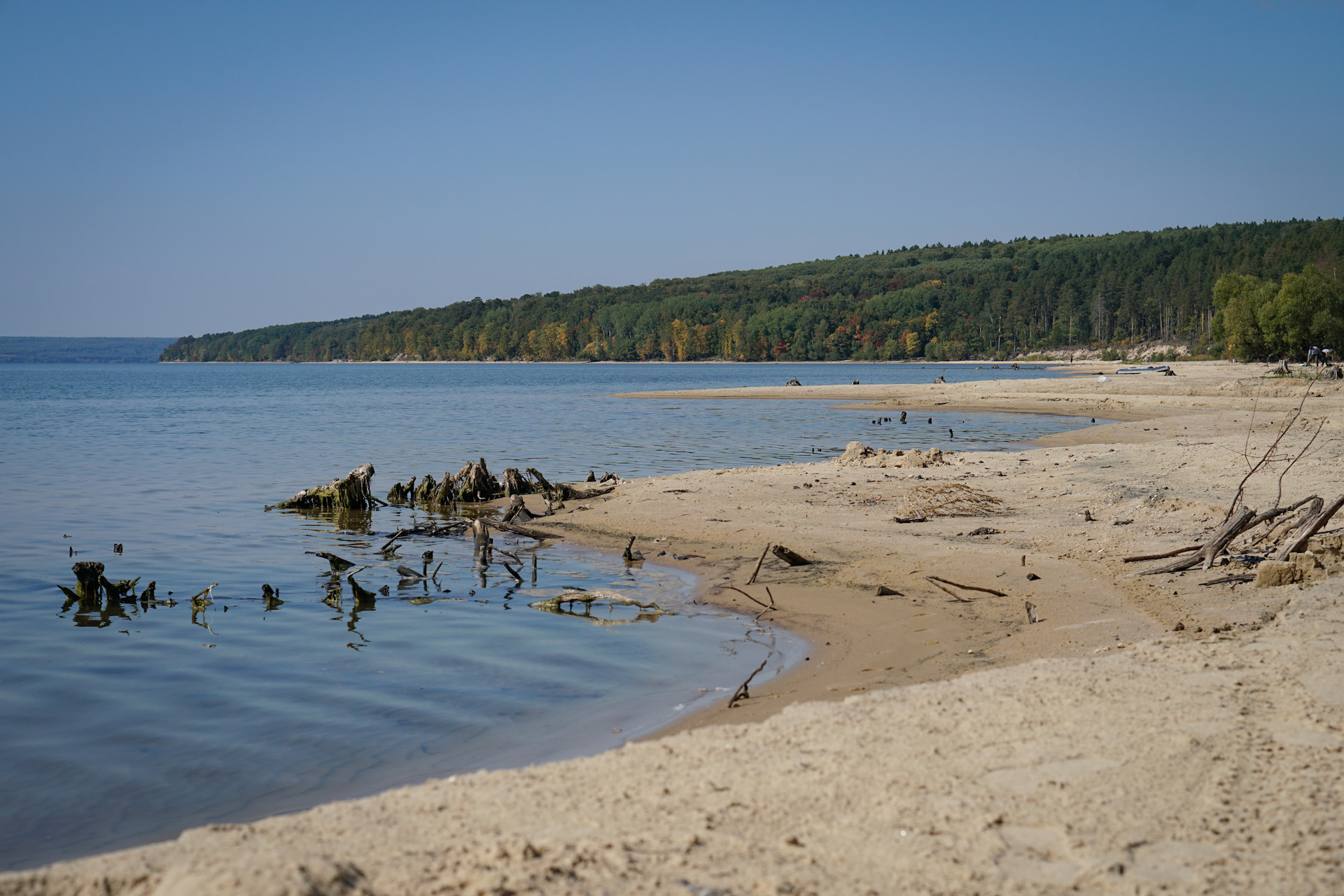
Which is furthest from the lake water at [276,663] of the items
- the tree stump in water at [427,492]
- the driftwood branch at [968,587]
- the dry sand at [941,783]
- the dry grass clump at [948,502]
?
the dry grass clump at [948,502]

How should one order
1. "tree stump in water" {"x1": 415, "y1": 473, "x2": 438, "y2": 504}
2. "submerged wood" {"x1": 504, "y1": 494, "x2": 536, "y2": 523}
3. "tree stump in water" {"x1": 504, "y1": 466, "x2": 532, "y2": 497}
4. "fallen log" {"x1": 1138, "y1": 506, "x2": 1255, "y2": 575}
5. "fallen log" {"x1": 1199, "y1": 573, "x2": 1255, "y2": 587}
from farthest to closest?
"tree stump in water" {"x1": 415, "y1": 473, "x2": 438, "y2": 504} → "tree stump in water" {"x1": 504, "y1": 466, "x2": 532, "y2": 497} → "submerged wood" {"x1": 504, "y1": 494, "x2": 536, "y2": 523} → "fallen log" {"x1": 1138, "y1": 506, "x2": 1255, "y2": 575} → "fallen log" {"x1": 1199, "y1": 573, "x2": 1255, "y2": 587}

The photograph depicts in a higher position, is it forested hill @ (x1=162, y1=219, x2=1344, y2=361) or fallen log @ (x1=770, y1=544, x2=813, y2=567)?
forested hill @ (x1=162, y1=219, x2=1344, y2=361)

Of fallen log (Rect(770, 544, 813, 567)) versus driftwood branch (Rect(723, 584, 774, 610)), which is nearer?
driftwood branch (Rect(723, 584, 774, 610))

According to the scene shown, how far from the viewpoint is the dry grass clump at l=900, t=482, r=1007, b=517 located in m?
12.9

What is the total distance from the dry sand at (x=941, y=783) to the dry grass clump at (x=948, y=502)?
3.52m

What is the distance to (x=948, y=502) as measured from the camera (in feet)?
42.9

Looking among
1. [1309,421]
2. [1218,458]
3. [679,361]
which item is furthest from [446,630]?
[679,361]

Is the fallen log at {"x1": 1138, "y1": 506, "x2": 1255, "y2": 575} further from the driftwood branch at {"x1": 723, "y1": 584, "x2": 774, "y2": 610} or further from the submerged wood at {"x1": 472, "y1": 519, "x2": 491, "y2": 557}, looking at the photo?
the submerged wood at {"x1": 472, "y1": 519, "x2": 491, "y2": 557}

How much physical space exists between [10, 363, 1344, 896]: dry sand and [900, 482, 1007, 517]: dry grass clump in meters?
3.52

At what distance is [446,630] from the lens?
28.2 ft

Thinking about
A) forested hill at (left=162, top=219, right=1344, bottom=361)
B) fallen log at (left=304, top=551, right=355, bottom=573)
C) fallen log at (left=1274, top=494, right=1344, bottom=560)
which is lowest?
fallen log at (left=304, top=551, right=355, bottom=573)

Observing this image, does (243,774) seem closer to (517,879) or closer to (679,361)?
(517,879)

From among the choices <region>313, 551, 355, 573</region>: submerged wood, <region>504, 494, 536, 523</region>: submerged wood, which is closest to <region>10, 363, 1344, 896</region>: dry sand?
<region>313, 551, 355, 573</region>: submerged wood

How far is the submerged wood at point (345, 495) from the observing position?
15.8 m
